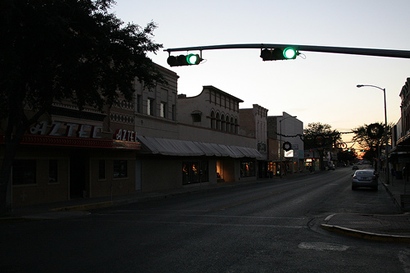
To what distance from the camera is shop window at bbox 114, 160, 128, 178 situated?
28.0 metres

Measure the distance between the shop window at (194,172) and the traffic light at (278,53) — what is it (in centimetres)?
2503

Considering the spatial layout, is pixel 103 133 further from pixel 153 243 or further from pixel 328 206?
pixel 153 243

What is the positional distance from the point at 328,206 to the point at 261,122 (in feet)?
143

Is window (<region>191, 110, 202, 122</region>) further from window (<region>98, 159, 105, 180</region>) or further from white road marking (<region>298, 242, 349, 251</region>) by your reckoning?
white road marking (<region>298, 242, 349, 251</region>)

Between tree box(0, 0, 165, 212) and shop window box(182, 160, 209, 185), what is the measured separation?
19.0 meters

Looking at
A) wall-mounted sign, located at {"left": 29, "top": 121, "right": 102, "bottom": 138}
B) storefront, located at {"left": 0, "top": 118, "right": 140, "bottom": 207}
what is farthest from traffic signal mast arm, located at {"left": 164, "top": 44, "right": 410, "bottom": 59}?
storefront, located at {"left": 0, "top": 118, "right": 140, "bottom": 207}

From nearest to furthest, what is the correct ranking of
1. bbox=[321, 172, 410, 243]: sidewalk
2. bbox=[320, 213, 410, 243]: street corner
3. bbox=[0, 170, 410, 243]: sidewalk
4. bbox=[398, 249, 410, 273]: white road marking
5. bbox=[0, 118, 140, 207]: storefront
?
bbox=[398, 249, 410, 273]: white road marking
bbox=[320, 213, 410, 243]: street corner
bbox=[321, 172, 410, 243]: sidewalk
bbox=[0, 170, 410, 243]: sidewalk
bbox=[0, 118, 140, 207]: storefront

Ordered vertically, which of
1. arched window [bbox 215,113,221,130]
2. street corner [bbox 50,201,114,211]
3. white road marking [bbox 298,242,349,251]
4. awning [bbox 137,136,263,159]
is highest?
arched window [bbox 215,113,221,130]

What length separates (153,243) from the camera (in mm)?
10547

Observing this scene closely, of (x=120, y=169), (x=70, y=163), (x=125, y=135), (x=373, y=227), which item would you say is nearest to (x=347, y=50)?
(x=373, y=227)

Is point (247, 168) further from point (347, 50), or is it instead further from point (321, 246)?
point (321, 246)

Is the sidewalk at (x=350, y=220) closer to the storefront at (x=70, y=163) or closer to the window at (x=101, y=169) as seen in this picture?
the storefront at (x=70, y=163)

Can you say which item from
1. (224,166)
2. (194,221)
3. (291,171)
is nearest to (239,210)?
(194,221)

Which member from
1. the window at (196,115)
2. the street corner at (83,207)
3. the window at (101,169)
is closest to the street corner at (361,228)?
the street corner at (83,207)
